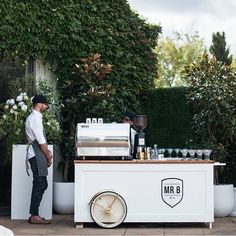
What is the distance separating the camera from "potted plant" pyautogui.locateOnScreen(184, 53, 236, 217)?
959 cm

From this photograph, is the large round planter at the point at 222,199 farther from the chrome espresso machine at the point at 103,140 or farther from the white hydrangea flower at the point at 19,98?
the white hydrangea flower at the point at 19,98

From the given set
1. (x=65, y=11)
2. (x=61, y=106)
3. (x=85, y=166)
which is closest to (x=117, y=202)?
(x=85, y=166)

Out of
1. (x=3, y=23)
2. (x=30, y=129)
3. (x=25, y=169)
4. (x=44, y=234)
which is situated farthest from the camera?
(x=3, y=23)

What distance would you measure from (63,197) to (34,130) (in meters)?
1.73

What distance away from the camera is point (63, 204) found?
32.1ft

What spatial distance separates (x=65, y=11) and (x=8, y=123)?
8.19 feet

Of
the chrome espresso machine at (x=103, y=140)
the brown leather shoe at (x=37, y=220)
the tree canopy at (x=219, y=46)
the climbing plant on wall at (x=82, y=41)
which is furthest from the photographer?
the tree canopy at (x=219, y=46)

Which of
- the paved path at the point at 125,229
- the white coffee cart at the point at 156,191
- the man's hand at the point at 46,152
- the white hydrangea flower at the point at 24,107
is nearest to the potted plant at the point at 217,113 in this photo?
the paved path at the point at 125,229

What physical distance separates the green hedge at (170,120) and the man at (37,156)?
9.55 feet

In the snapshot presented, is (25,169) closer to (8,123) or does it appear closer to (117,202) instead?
(8,123)

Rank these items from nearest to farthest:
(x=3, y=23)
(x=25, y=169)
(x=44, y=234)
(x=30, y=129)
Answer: (x=44, y=234) → (x=30, y=129) → (x=25, y=169) → (x=3, y=23)

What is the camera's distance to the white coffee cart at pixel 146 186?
27.2 ft

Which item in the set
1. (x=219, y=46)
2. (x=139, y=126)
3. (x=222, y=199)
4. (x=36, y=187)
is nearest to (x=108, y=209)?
(x=36, y=187)

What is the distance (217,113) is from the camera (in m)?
9.85
